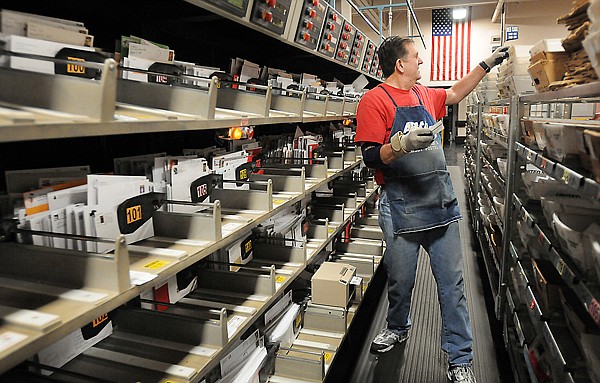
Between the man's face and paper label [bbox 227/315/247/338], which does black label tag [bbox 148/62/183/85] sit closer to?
paper label [bbox 227/315/247/338]

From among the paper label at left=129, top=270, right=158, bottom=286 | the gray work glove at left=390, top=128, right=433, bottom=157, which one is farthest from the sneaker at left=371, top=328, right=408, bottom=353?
the paper label at left=129, top=270, right=158, bottom=286

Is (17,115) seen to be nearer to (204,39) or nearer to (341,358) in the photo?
(204,39)

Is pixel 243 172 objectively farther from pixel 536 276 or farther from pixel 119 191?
pixel 536 276

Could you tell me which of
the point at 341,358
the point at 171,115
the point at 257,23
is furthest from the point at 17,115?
the point at 341,358

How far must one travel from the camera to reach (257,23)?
7.48 feet

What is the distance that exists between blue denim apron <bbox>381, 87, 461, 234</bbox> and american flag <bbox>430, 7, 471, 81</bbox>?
11457 mm

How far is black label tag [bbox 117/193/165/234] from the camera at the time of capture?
146 centimetres

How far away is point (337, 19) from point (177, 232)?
2692 millimetres

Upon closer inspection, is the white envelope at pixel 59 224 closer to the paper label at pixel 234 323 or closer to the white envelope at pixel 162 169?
the white envelope at pixel 162 169

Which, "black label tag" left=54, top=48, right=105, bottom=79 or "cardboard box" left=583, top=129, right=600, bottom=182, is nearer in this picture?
"black label tag" left=54, top=48, right=105, bottom=79

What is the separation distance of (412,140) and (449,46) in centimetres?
1227

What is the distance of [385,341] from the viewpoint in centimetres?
320

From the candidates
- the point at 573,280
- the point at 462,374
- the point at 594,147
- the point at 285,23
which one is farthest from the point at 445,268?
the point at 285,23

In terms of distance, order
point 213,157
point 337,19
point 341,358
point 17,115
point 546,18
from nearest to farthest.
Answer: point 17,115 < point 213,157 < point 341,358 < point 337,19 < point 546,18
